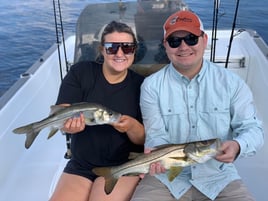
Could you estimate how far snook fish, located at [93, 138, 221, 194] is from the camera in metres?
1.93

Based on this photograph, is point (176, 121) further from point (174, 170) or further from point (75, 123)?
point (75, 123)

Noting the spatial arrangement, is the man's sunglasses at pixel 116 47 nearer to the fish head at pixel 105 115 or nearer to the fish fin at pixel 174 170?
the fish head at pixel 105 115

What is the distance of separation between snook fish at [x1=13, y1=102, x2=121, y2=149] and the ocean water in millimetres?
5372

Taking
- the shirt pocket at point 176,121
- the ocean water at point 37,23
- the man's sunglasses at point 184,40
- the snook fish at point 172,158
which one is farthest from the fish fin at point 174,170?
the ocean water at point 37,23

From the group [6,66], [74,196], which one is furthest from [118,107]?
[6,66]

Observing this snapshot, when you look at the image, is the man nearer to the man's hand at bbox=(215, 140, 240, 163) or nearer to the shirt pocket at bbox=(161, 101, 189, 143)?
the shirt pocket at bbox=(161, 101, 189, 143)

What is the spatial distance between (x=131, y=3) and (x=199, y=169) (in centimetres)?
218

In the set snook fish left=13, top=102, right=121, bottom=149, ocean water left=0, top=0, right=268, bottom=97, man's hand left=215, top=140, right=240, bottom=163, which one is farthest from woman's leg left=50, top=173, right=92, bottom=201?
ocean water left=0, top=0, right=268, bottom=97

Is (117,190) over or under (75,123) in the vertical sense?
under

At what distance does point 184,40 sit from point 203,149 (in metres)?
0.70

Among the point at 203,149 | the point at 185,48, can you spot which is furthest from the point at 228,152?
the point at 185,48

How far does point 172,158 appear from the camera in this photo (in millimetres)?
2051

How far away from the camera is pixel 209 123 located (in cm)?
234

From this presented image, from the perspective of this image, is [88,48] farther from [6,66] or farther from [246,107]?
[6,66]
